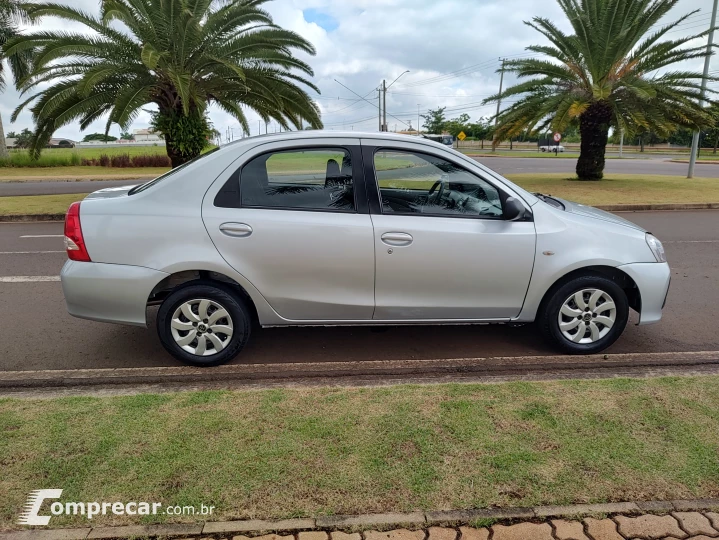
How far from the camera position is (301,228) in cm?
395

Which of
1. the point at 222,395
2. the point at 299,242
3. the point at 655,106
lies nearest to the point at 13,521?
the point at 222,395

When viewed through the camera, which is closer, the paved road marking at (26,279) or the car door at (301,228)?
the car door at (301,228)

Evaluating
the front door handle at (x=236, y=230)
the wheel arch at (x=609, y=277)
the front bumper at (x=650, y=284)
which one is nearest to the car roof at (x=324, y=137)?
the front door handle at (x=236, y=230)

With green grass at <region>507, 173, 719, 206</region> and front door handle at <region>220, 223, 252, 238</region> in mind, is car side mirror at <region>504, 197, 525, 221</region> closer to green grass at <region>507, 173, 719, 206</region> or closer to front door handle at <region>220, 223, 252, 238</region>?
front door handle at <region>220, 223, 252, 238</region>

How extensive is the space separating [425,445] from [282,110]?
12.7 m

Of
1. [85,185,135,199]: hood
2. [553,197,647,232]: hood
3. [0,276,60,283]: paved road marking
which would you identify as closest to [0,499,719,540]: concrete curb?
[553,197,647,232]: hood

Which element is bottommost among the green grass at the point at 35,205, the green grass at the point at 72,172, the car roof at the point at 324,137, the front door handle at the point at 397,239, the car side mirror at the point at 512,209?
the green grass at the point at 72,172

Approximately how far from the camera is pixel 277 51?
14188mm

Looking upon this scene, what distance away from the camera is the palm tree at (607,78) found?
15836 mm

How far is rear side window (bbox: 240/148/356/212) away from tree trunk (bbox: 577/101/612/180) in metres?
15.7

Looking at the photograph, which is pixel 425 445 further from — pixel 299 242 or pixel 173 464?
pixel 299 242

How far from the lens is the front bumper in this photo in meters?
4.26

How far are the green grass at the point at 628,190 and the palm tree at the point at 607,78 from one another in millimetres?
1791

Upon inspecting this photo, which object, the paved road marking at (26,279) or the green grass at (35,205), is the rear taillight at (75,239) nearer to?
the paved road marking at (26,279)
